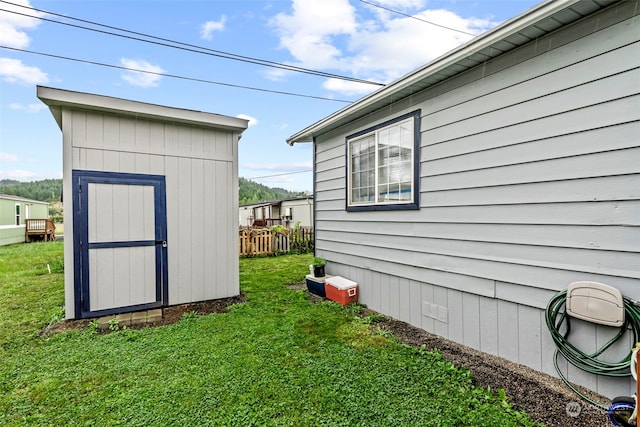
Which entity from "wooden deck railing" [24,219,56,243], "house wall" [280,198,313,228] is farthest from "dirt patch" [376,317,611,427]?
"wooden deck railing" [24,219,56,243]

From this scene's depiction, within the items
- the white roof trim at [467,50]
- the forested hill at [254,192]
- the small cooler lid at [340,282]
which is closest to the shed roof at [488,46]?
the white roof trim at [467,50]

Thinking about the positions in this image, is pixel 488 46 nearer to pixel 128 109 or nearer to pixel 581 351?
pixel 581 351

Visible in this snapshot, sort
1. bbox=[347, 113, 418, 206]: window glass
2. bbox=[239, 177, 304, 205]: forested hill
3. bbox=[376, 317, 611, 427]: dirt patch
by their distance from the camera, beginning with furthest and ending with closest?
bbox=[239, 177, 304, 205]: forested hill → bbox=[347, 113, 418, 206]: window glass → bbox=[376, 317, 611, 427]: dirt patch

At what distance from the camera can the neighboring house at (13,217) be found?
13.6m

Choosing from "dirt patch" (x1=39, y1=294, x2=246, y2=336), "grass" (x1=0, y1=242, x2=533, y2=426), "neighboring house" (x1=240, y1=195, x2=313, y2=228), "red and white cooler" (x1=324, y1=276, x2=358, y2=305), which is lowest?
"dirt patch" (x1=39, y1=294, x2=246, y2=336)

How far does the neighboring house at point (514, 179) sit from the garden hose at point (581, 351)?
70mm

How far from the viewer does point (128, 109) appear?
3980mm

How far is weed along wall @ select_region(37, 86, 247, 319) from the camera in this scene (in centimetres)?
384

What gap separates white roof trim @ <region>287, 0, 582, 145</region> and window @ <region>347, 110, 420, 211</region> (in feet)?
1.20

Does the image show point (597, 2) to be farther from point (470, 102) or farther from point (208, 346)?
point (208, 346)

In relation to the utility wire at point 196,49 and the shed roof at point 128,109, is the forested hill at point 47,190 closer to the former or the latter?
the utility wire at point 196,49

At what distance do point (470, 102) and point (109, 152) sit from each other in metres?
4.56

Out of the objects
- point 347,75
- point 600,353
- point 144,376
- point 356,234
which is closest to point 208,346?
point 144,376

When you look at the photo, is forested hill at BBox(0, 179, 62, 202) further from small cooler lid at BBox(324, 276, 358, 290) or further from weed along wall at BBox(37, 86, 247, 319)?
small cooler lid at BBox(324, 276, 358, 290)
